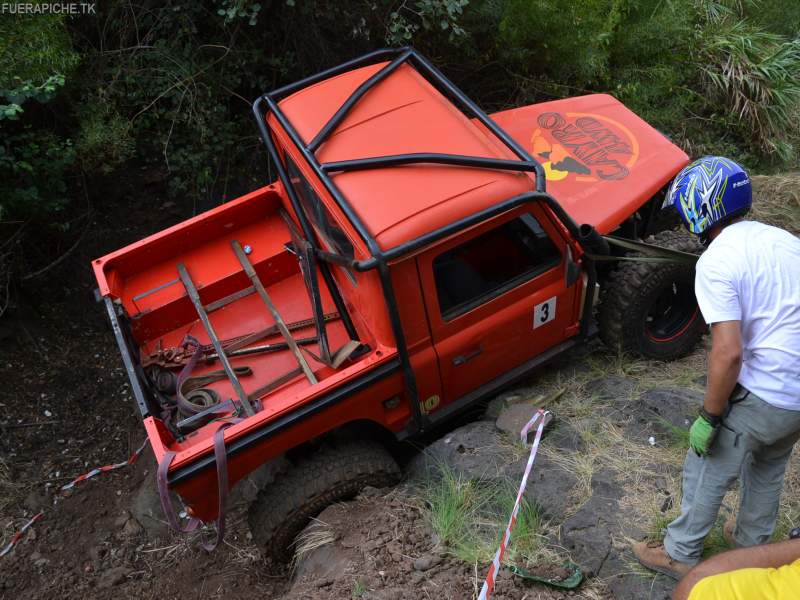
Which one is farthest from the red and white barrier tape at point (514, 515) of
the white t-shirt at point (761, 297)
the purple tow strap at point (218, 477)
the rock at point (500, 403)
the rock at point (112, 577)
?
the rock at point (112, 577)

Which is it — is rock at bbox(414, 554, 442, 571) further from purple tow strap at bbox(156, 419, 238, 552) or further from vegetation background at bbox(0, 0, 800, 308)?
vegetation background at bbox(0, 0, 800, 308)

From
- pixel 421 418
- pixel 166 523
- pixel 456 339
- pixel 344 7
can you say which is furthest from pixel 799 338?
pixel 344 7

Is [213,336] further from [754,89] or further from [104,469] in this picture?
[754,89]

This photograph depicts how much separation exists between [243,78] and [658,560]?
454 centimetres

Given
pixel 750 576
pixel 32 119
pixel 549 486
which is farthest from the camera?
pixel 32 119

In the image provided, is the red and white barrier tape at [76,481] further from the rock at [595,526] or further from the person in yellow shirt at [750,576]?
the person in yellow shirt at [750,576]

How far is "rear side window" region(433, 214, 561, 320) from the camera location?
3213 millimetres

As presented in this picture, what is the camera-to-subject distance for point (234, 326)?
3738 millimetres

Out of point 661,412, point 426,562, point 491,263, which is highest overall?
point 491,263

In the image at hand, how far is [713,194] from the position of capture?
2.22 m

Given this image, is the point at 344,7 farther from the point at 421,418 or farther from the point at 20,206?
the point at 421,418

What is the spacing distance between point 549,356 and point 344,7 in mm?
3244

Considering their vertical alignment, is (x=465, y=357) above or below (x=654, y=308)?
above

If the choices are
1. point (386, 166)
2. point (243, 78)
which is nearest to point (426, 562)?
point (386, 166)
